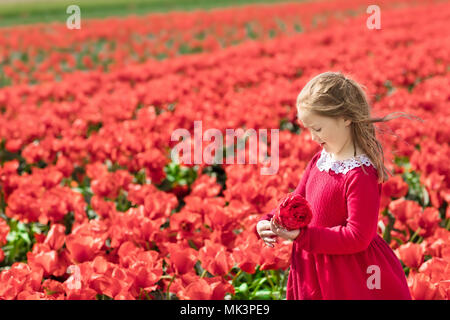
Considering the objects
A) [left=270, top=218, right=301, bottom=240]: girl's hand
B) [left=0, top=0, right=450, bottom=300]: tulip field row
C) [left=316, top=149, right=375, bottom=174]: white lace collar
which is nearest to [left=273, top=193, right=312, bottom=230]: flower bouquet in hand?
[left=270, top=218, right=301, bottom=240]: girl's hand

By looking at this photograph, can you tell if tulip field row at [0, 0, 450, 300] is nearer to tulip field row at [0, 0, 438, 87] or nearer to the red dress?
the red dress

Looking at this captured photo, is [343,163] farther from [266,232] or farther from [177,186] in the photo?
[177,186]

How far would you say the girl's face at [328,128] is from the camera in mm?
1427

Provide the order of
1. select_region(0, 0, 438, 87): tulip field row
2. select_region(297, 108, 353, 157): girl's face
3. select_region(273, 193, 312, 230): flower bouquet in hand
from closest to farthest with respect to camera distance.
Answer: select_region(273, 193, 312, 230): flower bouquet in hand
select_region(297, 108, 353, 157): girl's face
select_region(0, 0, 438, 87): tulip field row

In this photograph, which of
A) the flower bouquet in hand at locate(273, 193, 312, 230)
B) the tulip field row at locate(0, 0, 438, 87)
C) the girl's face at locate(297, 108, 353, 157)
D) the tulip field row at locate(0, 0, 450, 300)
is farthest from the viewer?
the tulip field row at locate(0, 0, 438, 87)

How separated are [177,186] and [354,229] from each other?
178cm

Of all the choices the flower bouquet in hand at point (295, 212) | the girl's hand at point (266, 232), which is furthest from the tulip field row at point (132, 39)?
the flower bouquet in hand at point (295, 212)

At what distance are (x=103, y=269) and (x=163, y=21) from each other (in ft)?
44.9

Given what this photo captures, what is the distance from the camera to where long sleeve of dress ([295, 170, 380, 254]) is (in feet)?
4.47

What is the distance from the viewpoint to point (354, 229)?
1364 millimetres

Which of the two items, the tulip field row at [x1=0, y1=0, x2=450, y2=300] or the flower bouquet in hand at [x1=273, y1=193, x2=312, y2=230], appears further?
the tulip field row at [x1=0, y1=0, x2=450, y2=300]

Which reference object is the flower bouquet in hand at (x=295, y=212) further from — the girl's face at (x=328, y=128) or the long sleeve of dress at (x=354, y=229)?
the girl's face at (x=328, y=128)

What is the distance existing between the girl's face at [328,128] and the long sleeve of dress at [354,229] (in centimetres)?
12

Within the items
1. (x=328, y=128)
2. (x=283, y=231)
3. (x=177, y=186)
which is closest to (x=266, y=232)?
(x=283, y=231)
